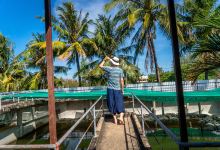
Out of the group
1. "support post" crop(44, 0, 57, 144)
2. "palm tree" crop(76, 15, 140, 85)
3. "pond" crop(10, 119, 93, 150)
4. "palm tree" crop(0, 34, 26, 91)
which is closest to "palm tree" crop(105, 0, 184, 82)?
"palm tree" crop(76, 15, 140, 85)

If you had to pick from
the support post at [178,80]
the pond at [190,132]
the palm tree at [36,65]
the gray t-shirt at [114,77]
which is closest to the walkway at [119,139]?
the gray t-shirt at [114,77]

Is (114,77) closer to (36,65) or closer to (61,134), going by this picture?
(61,134)

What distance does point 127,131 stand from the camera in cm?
533

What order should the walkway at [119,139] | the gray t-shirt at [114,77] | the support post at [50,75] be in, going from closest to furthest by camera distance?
1. the support post at [50,75]
2. the walkway at [119,139]
3. the gray t-shirt at [114,77]

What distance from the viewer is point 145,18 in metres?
17.7

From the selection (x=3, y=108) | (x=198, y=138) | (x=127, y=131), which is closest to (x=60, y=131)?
(x=3, y=108)

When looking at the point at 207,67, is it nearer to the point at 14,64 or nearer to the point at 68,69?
the point at 68,69

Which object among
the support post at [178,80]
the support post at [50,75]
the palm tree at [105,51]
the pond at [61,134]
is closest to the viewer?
the support post at [178,80]

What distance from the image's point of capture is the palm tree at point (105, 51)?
69.1ft

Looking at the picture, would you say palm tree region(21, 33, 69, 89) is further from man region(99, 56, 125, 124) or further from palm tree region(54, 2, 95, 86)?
man region(99, 56, 125, 124)

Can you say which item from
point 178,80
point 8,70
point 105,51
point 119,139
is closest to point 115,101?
point 119,139

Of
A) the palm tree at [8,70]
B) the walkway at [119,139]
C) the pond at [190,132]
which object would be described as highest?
the palm tree at [8,70]

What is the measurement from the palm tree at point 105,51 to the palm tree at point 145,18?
1.77 metres

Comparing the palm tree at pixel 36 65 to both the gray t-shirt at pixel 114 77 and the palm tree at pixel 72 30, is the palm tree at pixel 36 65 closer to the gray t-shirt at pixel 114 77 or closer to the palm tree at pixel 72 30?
the palm tree at pixel 72 30
